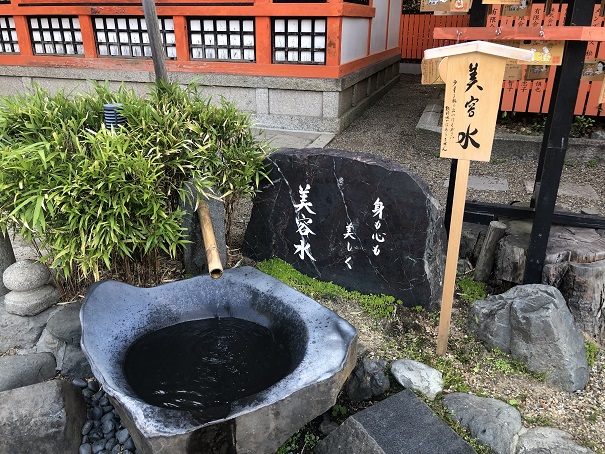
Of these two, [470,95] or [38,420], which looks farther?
[470,95]

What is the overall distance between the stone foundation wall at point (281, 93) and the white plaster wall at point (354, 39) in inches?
15.0

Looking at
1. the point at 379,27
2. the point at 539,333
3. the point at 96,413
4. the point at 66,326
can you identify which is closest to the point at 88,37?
the point at 379,27

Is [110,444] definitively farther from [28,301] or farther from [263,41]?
[263,41]

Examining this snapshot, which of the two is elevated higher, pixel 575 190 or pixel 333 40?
pixel 333 40

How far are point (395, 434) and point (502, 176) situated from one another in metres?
5.76

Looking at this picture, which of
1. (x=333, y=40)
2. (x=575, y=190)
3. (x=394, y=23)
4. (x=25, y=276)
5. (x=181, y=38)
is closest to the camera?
(x=25, y=276)

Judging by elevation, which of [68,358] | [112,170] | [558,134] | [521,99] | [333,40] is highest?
[333,40]

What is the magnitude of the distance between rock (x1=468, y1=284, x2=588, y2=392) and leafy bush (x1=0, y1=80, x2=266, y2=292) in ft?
7.84

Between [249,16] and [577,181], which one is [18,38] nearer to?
[249,16]

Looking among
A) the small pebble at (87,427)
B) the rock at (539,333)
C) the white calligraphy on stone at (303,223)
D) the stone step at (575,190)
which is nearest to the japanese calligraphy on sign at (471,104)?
the rock at (539,333)

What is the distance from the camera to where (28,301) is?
13.0ft

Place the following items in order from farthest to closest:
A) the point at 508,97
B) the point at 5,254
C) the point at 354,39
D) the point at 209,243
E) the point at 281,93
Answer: the point at 354,39
the point at 281,93
the point at 508,97
the point at 5,254
the point at 209,243

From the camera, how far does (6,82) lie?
11703mm

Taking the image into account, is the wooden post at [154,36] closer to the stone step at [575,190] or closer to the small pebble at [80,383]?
the small pebble at [80,383]
